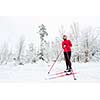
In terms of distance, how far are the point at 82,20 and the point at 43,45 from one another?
532 mm

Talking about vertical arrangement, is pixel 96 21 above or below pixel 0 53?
above

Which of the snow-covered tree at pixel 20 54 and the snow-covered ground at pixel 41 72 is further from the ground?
the snow-covered tree at pixel 20 54

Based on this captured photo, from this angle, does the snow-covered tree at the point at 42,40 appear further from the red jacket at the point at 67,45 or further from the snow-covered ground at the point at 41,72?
the red jacket at the point at 67,45

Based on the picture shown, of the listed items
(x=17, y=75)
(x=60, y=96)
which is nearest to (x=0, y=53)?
(x=17, y=75)

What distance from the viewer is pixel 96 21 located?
3197 millimetres

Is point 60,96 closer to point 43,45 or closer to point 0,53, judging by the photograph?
point 43,45

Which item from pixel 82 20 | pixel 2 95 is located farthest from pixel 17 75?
pixel 82 20

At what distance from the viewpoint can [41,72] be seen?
3.18 meters

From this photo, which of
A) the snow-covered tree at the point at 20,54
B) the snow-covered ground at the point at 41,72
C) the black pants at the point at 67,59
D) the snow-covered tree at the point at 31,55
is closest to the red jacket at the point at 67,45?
the black pants at the point at 67,59

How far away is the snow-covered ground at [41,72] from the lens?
10.3 ft

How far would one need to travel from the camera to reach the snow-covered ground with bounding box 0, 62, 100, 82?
3133 millimetres

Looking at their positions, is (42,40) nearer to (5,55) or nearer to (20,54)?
(20,54)

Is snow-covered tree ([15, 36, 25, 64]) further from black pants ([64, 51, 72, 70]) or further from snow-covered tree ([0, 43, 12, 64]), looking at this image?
black pants ([64, 51, 72, 70])

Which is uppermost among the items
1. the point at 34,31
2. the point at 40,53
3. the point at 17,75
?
the point at 34,31
